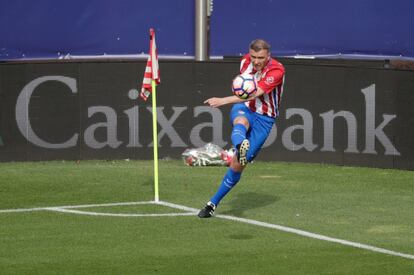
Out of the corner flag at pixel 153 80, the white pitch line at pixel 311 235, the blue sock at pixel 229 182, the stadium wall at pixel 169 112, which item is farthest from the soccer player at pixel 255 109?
the stadium wall at pixel 169 112

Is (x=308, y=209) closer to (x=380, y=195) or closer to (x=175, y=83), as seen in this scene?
(x=380, y=195)

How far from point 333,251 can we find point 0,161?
9076 millimetres

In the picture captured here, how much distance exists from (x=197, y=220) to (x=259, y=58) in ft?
6.62

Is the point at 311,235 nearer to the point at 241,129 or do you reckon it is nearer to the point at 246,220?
the point at 246,220

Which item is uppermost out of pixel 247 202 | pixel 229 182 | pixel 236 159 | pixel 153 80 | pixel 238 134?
pixel 153 80

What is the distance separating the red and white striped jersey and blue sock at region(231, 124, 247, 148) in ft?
1.42

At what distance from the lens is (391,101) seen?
17938 millimetres

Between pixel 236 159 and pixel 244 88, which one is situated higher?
pixel 244 88

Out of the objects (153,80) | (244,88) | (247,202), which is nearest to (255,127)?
(244,88)

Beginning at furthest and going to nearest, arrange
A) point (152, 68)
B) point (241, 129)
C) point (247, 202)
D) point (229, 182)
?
point (152, 68), point (247, 202), point (229, 182), point (241, 129)

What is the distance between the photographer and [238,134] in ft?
41.8

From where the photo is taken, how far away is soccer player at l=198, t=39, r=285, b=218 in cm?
1291

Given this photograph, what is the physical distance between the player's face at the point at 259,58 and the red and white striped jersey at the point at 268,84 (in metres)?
0.09

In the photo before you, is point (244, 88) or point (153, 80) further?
point (153, 80)
